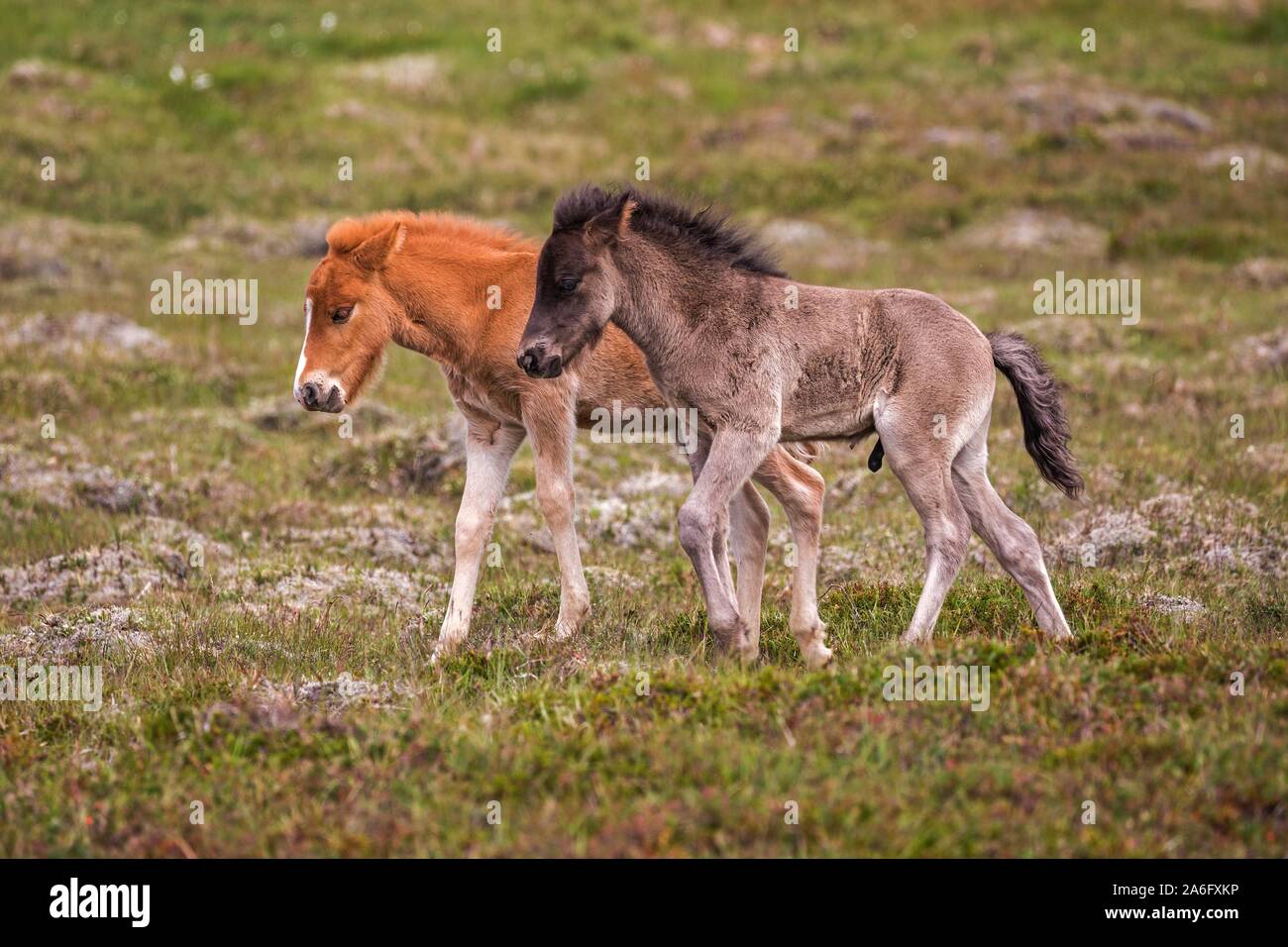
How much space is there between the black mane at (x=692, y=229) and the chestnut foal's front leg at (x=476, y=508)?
190 centimetres

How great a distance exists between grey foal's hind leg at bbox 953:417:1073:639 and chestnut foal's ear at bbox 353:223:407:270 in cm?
400

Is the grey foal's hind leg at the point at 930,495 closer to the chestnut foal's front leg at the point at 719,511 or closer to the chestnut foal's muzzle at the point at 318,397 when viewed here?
the chestnut foal's front leg at the point at 719,511

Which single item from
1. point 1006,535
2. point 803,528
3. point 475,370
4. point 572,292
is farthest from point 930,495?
point 475,370

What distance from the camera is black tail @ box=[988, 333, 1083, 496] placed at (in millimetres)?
9000

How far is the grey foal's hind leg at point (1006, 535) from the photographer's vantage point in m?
8.39

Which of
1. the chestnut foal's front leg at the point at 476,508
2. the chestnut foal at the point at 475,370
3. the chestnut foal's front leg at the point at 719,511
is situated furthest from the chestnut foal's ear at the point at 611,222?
the chestnut foal's front leg at the point at 476,508

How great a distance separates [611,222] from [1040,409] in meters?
3.07

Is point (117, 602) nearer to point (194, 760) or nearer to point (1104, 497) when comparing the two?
point (194, 760)

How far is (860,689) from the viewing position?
700 cm

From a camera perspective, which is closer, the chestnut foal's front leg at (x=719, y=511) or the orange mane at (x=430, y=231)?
the chestnut foal's front leg at (x=719, y=511)

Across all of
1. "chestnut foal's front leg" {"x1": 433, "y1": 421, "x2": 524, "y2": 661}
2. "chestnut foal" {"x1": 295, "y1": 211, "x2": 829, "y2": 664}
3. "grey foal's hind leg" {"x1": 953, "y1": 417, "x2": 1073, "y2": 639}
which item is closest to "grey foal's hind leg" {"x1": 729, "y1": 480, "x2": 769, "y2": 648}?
"chestnut foal" {"x1": 295, "y1": 211, "x2": 829, "y2": 664}

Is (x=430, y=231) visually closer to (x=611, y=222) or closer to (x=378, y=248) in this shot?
(x=378, y=248)

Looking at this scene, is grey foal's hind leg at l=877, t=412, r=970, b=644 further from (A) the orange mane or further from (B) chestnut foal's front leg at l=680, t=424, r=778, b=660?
(A) the orange mane
